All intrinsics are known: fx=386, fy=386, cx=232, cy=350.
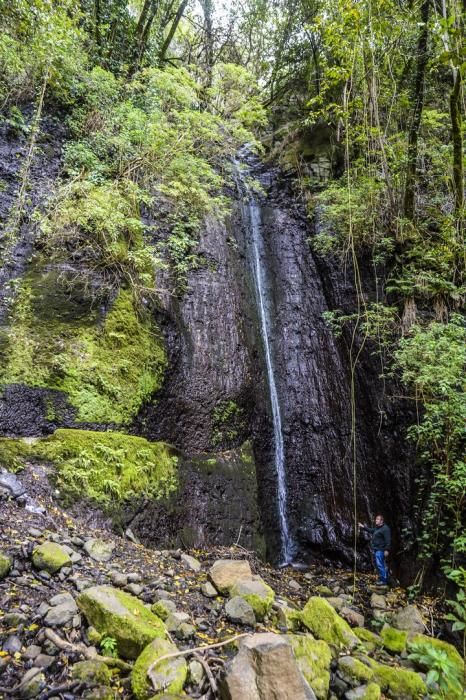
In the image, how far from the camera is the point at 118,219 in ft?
20.7

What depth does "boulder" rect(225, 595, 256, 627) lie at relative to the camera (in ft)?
11.2

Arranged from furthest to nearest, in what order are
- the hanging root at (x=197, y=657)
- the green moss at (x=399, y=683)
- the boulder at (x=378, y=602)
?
the boulder at (x=378, y=602) → the green moss at (x=399, y=683) → the hanging root at (x=197, y=657)

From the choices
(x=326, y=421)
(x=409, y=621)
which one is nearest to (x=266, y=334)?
(x=326, y=421)

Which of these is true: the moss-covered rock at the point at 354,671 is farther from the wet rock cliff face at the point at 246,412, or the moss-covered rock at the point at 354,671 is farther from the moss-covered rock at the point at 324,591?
the wet rock cliff face at the point at 246,412

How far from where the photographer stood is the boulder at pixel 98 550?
3601 millimetres

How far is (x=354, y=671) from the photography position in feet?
10.5

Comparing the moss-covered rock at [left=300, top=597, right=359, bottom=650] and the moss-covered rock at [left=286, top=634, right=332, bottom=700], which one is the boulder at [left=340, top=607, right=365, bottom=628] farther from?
the moss-covered rock at [left=286, top=634, right=332, bottom=700]

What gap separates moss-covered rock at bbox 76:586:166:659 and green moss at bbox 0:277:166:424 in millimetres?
2654

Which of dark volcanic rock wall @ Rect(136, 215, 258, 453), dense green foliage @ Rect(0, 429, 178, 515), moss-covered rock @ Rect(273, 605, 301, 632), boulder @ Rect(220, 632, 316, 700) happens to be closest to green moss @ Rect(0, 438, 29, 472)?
dense green foliage @ Rect(0, 429, 178, 515)

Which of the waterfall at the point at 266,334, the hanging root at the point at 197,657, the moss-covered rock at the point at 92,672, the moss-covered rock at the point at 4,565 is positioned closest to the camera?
the moss-covered rock at the point at 92,672

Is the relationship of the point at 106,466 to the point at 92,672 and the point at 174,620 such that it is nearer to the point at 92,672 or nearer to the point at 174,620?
the point at 174,620

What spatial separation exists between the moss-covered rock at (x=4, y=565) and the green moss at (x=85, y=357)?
220 centimetres

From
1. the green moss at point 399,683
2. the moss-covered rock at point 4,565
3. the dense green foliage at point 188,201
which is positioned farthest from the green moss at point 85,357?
the green moss at point 399,683

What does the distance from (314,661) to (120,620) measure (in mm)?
1637
